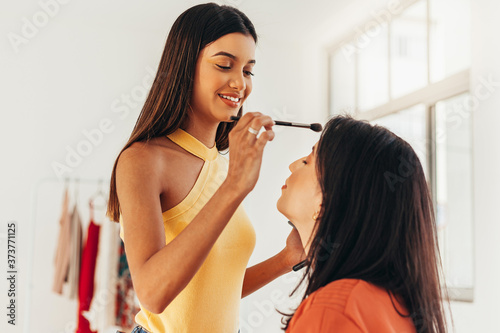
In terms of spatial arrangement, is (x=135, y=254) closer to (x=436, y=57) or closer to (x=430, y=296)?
(x=430, y=296)

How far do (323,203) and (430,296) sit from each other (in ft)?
0.79

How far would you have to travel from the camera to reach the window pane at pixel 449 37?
2.90 meters

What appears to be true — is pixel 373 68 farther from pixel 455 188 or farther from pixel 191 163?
pixel 191 163

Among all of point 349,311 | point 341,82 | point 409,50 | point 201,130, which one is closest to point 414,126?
point 409,50

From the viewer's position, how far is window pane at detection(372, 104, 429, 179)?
10.6 feet

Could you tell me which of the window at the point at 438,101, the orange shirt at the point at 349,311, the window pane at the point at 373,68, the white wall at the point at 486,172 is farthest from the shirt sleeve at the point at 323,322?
the window pane at the point at 373,68

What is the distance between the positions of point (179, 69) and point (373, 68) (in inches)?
116

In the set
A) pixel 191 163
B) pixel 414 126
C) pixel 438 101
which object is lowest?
pixel 191 163

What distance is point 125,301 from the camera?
130 inches

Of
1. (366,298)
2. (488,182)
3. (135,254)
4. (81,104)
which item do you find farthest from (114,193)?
(81,104)

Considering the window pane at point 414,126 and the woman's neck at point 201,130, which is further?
the window pane at point 414,126

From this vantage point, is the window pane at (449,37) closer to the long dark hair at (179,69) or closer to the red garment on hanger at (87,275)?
the long dark hair at (179,69)

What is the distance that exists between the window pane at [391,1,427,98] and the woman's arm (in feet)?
7.38

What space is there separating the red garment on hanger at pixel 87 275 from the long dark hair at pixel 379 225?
97.5 inches
